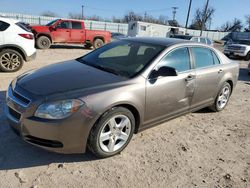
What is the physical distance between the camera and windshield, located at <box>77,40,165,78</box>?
3.79 metres

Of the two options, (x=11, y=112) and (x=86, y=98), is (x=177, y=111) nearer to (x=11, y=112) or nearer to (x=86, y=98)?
(x=86, y=98)

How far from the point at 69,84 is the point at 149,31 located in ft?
109

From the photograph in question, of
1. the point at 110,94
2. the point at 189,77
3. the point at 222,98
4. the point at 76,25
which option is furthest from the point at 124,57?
the point at 76,25

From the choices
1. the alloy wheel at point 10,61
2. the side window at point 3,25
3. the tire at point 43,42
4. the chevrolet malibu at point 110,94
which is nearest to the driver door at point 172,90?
the chevrolet malibu at point 110,94

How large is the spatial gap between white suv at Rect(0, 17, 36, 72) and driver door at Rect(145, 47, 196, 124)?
5268 mm

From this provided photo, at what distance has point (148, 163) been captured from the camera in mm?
3379

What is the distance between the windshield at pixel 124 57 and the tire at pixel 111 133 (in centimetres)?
62

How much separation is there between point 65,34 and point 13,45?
8825mm

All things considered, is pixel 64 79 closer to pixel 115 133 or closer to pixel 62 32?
pixel 115 133

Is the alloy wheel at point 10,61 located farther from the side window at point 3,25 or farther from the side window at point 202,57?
the side window at point 202,57

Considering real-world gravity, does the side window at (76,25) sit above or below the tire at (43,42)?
above

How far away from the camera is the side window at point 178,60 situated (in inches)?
156

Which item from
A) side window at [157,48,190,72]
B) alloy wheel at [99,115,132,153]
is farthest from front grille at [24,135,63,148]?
side window at [157,48,190,72]

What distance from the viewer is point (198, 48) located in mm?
4699
